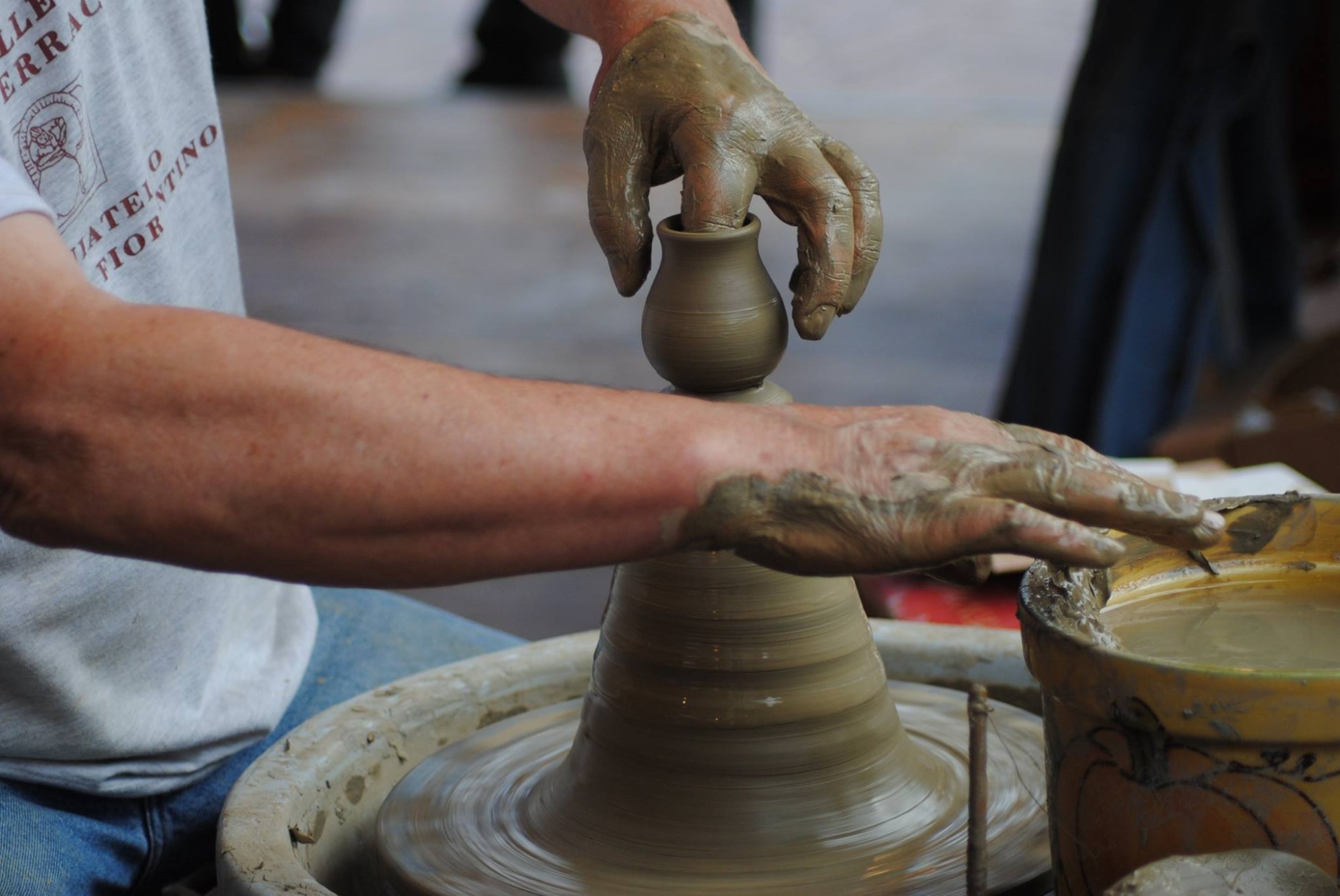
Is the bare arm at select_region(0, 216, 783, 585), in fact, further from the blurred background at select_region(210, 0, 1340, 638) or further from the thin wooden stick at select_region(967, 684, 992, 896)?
the blurred background at select_region(210, 0, 1340, 638)

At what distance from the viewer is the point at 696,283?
1066mm

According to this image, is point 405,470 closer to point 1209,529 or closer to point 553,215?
point 1209,529

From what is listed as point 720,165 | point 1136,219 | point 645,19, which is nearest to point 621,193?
point 720,165

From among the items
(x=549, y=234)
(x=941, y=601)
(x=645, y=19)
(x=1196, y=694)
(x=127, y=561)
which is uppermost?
(x=645, y=19)

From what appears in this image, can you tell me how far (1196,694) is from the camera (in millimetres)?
771

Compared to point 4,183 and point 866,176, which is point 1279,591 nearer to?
point 866,176

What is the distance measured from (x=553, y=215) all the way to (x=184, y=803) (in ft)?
17.0

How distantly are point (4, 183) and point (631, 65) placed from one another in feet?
1.78

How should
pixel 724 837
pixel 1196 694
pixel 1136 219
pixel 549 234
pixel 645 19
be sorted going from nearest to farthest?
pixel 1196 694, pixel 724 837, pixel 645 19, pixel 1136 219, pixel 549 234

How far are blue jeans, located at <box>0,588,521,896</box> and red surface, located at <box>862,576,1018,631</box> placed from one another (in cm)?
47

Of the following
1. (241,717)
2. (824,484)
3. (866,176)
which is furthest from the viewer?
(241,717)

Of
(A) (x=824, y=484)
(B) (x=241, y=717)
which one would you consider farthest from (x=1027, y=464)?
(B) (x=241, y=717)

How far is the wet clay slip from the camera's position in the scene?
30.5 inches

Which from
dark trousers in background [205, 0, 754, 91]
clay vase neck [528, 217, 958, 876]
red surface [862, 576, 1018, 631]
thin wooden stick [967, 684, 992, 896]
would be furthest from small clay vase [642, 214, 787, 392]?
dark trousers in background [205, 0, 754, 91]
